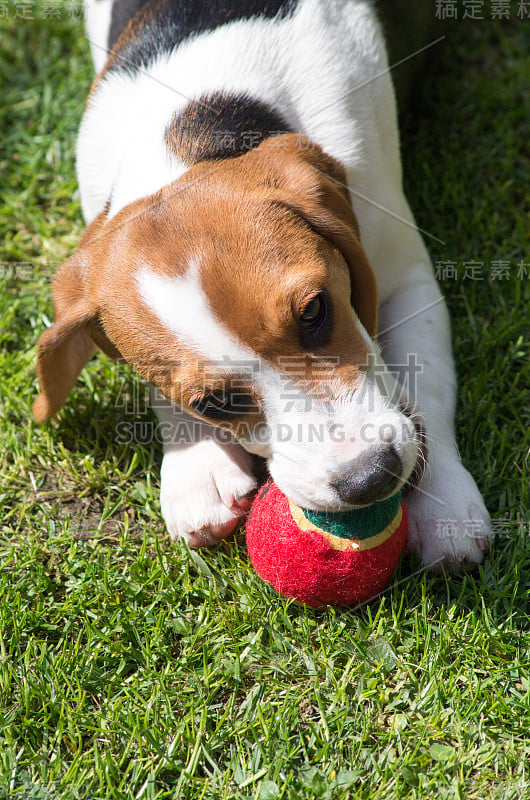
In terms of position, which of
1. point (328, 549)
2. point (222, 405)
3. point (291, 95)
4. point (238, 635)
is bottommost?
point (238, 635)

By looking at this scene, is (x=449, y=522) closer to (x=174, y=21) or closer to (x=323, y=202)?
(x=323, y=202)

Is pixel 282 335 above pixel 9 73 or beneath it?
beneath

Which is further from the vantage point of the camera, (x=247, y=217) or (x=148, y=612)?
(x=148, y=612)

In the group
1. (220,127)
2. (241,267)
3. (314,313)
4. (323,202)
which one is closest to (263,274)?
(241,267)

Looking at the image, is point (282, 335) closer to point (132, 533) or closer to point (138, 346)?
point (138, 346)

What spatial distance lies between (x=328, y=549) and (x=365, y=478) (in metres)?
0.35

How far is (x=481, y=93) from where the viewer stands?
5.75 m

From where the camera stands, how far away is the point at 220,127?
3721mm

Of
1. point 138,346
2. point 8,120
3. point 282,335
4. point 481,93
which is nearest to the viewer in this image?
point 282,335

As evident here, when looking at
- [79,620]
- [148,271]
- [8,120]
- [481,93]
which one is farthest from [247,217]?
[8,120]

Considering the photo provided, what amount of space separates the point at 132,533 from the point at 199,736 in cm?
118

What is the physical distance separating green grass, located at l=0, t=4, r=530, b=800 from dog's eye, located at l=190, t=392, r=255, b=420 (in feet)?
2.58

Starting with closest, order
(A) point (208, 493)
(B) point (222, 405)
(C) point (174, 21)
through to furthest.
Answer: (B) point (222, 405) < (A) point (208, 493) < (C) point (174, 21)

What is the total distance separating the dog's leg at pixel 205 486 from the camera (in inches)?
150
